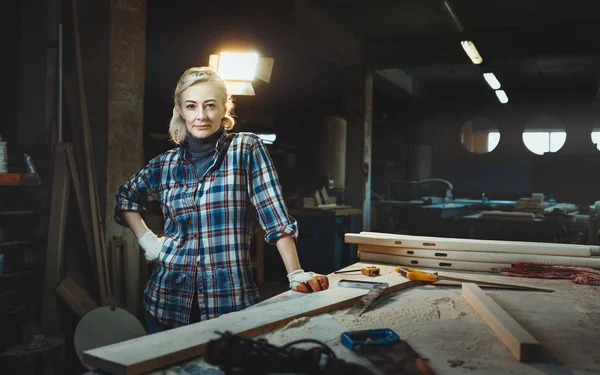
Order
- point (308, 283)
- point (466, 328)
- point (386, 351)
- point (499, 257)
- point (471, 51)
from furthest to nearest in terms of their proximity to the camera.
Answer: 1. point (471, 51)
2. point (499, 257)
3. point (308, 283)
4. point (466, 328)
5. point (386, 351)

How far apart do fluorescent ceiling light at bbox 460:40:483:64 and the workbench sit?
589 cm

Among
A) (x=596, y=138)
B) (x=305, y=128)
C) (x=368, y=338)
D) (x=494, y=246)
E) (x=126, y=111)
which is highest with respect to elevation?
(x=596, y=138)

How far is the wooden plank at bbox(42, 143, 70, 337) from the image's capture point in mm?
4074

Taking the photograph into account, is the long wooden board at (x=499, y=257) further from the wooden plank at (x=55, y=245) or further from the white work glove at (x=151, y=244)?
the wooden plank at (x=55, y=245)

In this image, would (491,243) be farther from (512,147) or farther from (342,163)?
(512,147)

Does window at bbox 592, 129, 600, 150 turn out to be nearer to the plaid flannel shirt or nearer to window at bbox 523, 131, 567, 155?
window at bbox 523, 131, 567, 155

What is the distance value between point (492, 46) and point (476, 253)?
6208mm

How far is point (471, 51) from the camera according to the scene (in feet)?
25.1

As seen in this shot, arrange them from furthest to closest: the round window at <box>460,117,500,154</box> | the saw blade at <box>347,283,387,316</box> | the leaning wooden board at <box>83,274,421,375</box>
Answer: the round window at <box>460,117,500,154</box>, the saw blade at <box>347,283,387,316</box>, the leaning wooden board at <box>83,274,421,375</box>

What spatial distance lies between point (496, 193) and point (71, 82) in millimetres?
12354

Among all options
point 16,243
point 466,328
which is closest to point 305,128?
point 16,243

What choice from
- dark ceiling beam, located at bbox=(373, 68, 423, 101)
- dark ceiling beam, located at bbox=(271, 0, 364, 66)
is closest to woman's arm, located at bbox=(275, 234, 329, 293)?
dark ceiling beam, located at bbox=(271, 0, 364, 66)

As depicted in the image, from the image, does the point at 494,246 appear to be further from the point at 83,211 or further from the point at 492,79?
the point at 492,79

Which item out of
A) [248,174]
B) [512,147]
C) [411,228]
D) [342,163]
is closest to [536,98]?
[512,147]
